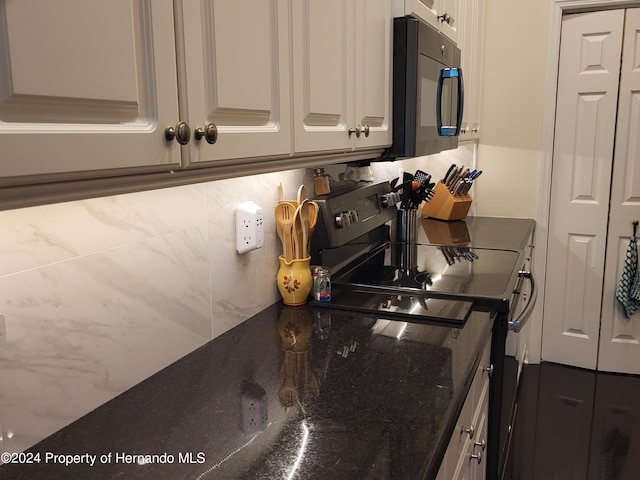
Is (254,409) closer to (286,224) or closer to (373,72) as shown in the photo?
(286,224)

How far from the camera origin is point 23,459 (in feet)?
3.01

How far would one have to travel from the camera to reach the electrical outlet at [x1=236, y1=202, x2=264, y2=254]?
1.50 metres

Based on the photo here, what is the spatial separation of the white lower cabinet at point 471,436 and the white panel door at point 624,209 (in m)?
2.01

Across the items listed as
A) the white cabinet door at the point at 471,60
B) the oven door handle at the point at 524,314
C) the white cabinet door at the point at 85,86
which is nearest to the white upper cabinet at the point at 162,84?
the white cabinet door at the point at 85,86

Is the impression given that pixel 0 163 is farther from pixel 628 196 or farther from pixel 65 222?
pixel 628 196

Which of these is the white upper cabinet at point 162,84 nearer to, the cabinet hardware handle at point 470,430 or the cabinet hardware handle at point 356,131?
the cabinet hardware handle at point 356,131

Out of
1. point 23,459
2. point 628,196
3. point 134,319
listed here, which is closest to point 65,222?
point 134,319

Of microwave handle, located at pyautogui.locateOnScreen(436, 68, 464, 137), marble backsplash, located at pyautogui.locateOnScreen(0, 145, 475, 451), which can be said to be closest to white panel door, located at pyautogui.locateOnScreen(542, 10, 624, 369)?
microwave handle, located at pyautogui.locateOnScreen(436, 68, 464, 137)

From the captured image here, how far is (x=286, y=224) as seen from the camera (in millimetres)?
1645

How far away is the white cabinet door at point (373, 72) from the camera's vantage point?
1.49 meters

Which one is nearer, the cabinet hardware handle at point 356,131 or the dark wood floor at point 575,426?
the cabinet hardware handle at point 356,131

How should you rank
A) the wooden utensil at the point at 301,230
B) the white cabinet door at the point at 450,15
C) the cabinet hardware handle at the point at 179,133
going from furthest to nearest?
the white cabinet door at the point at 450,15
the wooden utensil at the point at 301,230
the cabinet hardware handle at the point at 179,133

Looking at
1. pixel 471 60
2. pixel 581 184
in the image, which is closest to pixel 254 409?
pixel 471 60

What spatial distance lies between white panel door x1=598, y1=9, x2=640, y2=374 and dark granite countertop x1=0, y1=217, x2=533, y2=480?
2165mm
